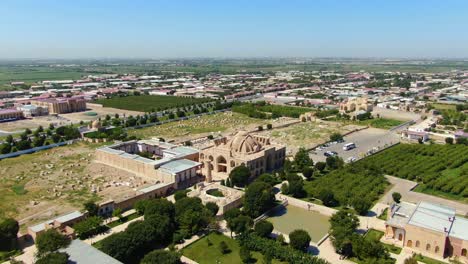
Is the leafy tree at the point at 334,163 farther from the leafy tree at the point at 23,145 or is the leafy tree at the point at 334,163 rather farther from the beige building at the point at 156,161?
the leafy tree at the point at 23,145

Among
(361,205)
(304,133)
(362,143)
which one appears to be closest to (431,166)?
(362,143)

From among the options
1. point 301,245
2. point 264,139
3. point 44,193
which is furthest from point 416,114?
point 44,193

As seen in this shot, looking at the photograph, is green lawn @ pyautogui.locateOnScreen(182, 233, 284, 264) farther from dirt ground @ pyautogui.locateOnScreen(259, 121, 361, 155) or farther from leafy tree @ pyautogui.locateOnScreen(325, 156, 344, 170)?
dirt ground @ pyautogui.locateOnScreen(259, 121, 361, 155)

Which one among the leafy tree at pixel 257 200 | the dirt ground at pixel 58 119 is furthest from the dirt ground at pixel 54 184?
the dirt ground at pixel 58 119

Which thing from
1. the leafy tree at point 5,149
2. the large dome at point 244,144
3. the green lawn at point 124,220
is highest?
the large dome at point 244,144

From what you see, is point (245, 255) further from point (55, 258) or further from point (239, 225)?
point (55, 258)

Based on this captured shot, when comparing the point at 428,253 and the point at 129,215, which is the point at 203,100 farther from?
the point at 428,253
